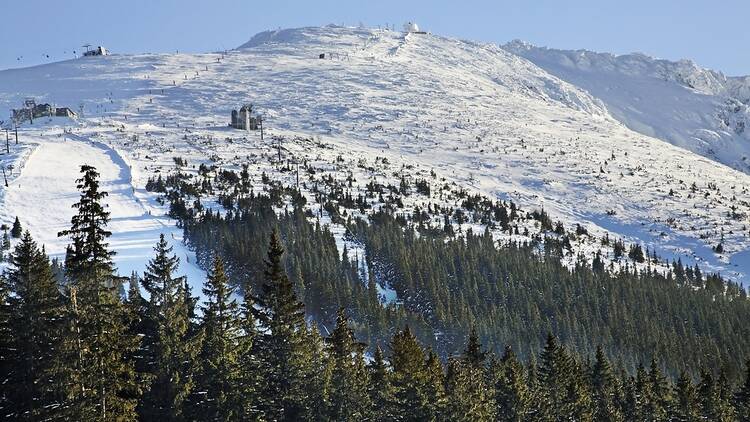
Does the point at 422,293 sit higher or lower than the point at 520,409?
lower

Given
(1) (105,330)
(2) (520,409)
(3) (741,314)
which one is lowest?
(3) (741,314)

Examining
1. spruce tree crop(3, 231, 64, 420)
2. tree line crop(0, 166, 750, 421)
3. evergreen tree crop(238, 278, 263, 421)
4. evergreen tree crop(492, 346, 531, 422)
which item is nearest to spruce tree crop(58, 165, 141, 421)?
tree line crop(0, 166, 750, 421)

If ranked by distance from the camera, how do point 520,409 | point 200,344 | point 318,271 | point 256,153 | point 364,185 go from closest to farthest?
point 200,344, point 520,409, point 318,271, point 364,185, point 256,153

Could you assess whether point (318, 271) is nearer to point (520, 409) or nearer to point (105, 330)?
point (520, 409)

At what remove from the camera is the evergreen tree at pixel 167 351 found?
3662 cm

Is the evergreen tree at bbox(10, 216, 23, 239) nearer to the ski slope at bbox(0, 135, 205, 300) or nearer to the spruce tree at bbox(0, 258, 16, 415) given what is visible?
the ski slope at bbox(0, 135, 205, 300)

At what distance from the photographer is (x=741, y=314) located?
400ft

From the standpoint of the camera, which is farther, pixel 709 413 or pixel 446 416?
pixel 709 413

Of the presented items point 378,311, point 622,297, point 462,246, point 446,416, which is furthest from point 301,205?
point 446,416

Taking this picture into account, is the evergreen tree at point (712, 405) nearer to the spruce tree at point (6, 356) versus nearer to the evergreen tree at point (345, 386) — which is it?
the evergreen tree at point (345, 386)

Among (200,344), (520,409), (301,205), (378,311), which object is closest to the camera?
(200,344)

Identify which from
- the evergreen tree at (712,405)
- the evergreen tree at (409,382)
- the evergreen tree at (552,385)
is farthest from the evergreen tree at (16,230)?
the evergreen tree at (712,405)

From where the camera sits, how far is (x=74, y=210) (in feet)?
369

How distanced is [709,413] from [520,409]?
19.7 metres
